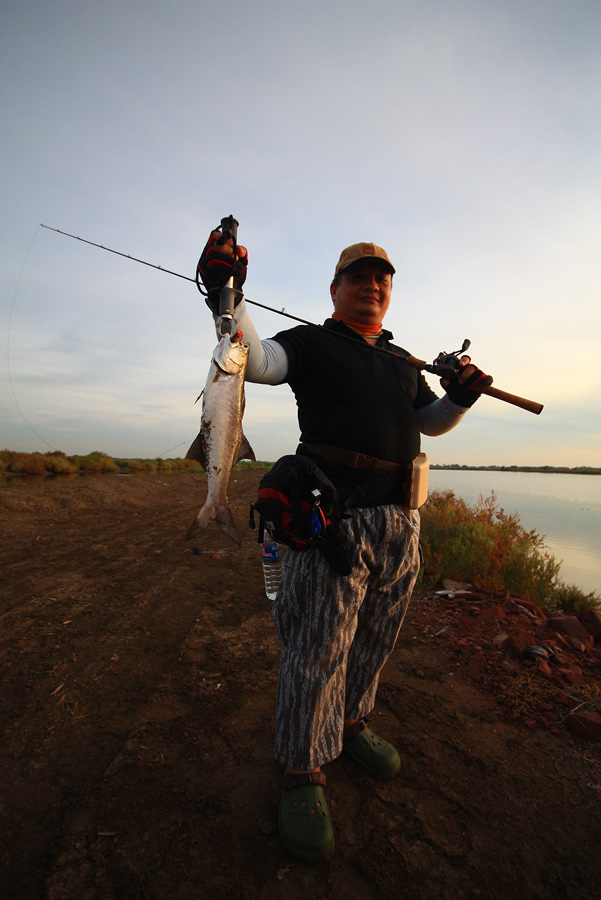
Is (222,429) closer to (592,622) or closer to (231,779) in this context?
(231,779)

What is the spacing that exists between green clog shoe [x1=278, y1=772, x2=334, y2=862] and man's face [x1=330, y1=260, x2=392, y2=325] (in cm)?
266

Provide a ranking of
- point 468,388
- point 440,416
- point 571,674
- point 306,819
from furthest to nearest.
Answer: point 571,674
point 440,416
point 468,388
point 306,819

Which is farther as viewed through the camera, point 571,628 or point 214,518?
point 571,628

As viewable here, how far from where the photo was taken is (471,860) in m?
1.92

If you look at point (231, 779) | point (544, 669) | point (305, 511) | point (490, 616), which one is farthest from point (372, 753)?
point (490, 616)

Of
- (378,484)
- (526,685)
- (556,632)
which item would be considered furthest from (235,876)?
(556,632)

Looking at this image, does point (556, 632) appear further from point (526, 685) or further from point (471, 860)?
point (471, 860)

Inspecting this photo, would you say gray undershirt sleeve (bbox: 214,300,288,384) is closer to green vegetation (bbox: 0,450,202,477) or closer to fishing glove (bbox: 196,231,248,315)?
fishing glove (bbox: 196,231,248,315)

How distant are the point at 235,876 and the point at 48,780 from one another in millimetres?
1199

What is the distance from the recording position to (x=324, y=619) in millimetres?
2176

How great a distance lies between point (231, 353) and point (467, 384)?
1637 mm

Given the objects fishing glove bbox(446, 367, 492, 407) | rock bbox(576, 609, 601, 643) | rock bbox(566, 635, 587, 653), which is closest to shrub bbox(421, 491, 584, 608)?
rock bbox(576, 609, 601, 643)

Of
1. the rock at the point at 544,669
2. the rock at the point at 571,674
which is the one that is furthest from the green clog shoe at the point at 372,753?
the rock at the point at 571,674

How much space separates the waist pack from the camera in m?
2.11
